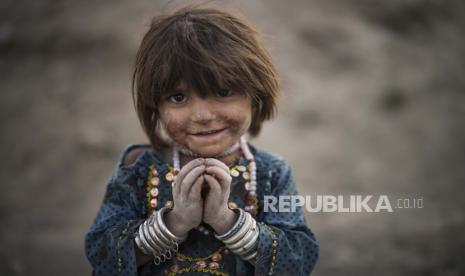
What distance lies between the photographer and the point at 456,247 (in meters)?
3.63

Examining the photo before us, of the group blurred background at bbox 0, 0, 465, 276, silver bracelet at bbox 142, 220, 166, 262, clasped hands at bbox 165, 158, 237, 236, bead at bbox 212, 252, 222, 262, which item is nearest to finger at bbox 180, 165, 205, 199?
clasped hands at bbox 165, 158, 237, 236

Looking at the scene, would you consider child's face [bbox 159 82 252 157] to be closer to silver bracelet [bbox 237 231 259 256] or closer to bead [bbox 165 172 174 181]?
bead [bbox 165 172 174 181]

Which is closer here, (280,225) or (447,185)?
(280,225)

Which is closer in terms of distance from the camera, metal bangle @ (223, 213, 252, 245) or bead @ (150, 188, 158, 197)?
metal bangle @ (223, 213, 252, 245)

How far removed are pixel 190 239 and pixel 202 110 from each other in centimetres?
49

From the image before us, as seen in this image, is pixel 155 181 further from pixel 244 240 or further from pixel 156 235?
pixel 244 240

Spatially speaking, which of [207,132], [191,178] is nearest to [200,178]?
[191,178]

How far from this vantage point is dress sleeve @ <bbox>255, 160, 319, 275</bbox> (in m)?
1.89

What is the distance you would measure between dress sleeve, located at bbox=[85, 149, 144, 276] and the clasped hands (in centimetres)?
18

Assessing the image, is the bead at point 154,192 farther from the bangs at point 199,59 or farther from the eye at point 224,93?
the eye at point 224,93

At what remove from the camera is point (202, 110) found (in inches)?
70.9

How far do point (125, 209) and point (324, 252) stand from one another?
2.10 metres

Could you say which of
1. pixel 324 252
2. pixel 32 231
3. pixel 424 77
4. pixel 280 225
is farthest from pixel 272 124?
pixel 280 225

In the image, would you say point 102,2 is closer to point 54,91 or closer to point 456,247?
point 54,91
